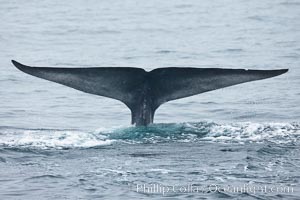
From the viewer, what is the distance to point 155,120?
14891 mm

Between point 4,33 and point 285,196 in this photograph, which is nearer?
point 285,196

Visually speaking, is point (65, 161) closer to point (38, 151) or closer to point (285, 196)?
point (38, 151)

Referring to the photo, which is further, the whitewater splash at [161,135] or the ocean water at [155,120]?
the whitewater splash at [161,135]

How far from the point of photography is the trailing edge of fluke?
1102cm

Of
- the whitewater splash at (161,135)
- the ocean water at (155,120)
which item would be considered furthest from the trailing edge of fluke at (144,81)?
the ocean water at (155,120)

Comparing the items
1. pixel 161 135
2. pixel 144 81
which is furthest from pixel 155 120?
pixel 144 81

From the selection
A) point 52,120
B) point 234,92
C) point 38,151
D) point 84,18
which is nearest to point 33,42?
point 84,18

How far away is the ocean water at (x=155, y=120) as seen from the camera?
385 inches

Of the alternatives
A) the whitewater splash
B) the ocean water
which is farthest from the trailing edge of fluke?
the ocean water

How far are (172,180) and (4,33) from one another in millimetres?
19999

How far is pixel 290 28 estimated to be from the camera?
28844 mm

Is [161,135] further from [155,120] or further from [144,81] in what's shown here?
[155,120]

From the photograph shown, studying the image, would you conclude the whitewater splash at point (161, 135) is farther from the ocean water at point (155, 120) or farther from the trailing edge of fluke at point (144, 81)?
the trailing edge of fluke at point (144, 81)

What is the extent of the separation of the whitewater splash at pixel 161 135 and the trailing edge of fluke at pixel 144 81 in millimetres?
330
